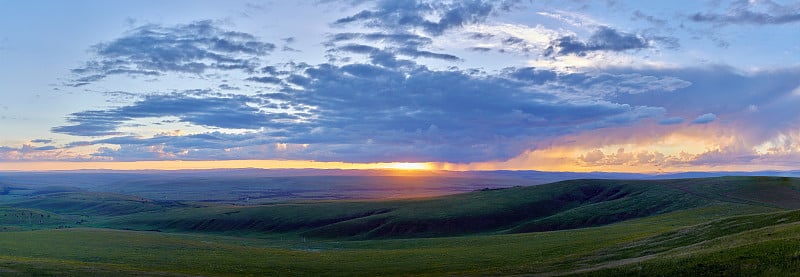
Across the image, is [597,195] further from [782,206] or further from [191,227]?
[191,227]

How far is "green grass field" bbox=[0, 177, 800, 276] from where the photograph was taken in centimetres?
3994

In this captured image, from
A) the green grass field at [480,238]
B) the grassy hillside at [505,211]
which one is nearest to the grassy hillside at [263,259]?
the green grass field at [480,238]

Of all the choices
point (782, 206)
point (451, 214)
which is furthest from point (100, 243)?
point (782, 206)

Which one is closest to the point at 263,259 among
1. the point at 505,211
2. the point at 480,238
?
the point at 480,238

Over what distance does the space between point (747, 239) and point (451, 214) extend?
406 ft

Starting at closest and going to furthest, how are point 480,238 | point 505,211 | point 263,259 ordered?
point 263,259, point 480,238, point 505,211

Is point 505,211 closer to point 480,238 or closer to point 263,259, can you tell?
point 480,238

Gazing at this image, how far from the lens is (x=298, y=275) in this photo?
54.1 metres

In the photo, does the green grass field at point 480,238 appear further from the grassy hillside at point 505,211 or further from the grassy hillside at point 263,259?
the grassy hillside at point 505,211

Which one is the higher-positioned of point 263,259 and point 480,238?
point 263,259

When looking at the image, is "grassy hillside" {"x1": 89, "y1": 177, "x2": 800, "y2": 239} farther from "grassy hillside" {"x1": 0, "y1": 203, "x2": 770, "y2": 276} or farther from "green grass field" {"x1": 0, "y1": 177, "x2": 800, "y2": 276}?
"grassy hillside" {"x1": 0, "y1": 203, "x2": 770, "y2": 276}

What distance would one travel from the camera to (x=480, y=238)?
97.8m

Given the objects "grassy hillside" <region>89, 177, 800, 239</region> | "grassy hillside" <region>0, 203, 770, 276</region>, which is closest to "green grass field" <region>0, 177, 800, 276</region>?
"grassy hillside" <region>0, 203, 770, 276</region>

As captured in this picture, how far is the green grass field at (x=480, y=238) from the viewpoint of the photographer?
39.9 m
